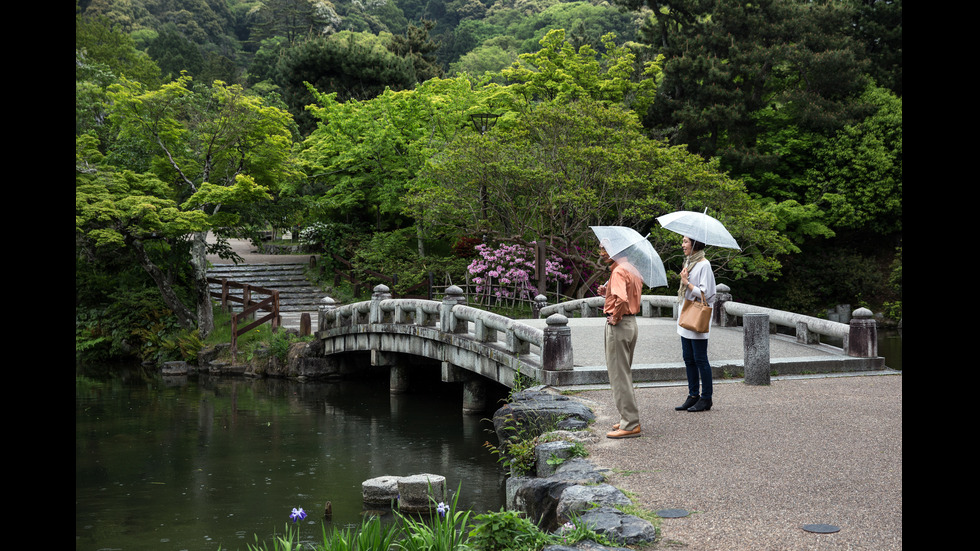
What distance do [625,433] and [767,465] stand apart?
54.5 inches

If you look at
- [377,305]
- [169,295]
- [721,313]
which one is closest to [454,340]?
[377,305]

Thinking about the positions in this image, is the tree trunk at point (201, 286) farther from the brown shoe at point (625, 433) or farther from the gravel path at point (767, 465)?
the brown shoe at point (625, 433)

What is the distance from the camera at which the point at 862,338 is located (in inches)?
444

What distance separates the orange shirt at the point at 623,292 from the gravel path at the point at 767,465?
1175 millimetres

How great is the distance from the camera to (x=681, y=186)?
2156cm

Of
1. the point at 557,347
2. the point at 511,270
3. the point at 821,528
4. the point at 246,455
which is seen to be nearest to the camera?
the point at 821,528

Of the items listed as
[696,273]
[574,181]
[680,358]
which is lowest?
[680,358]

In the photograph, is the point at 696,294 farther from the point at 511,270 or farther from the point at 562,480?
the point at 511,270

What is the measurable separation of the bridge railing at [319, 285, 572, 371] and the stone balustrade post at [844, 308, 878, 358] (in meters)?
4.21

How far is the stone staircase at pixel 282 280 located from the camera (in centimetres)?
2606

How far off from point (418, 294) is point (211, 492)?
607 inches

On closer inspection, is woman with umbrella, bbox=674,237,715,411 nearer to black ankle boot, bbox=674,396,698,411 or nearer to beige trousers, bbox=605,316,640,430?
black ankle boot, bbox=674,396,698,411
